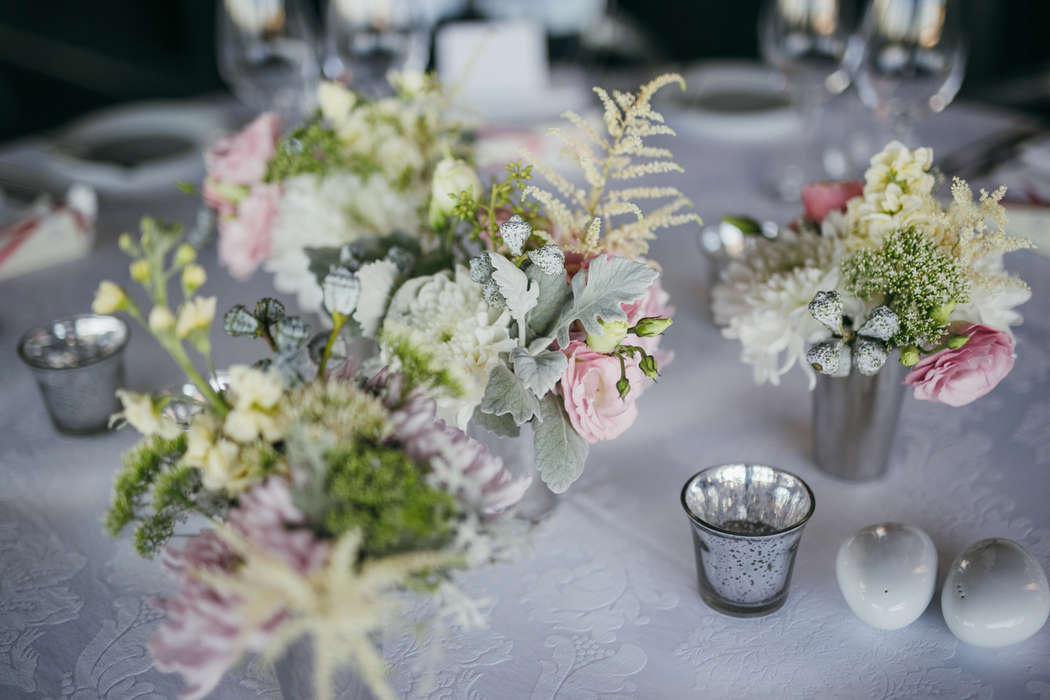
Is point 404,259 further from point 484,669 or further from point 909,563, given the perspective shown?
point 909,563

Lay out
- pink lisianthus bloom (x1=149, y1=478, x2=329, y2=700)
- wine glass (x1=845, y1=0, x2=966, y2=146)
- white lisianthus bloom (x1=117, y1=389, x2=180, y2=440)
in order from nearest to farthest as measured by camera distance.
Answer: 1. pink lisianthus bloom (x1=149, y1=478, x2=329, y2=700)
2. white lisianthus bloom (x1=117, y1=389, x2=180, y2=440)
3. wine glass (x1=845, y1=0, x2=966, y2=146)

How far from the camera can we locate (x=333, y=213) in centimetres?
107

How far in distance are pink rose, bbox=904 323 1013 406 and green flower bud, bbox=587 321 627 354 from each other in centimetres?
28

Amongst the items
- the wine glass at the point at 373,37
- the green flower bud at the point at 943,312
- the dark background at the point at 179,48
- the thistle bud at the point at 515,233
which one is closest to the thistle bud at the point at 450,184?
the thistle bud at the point at 515,233

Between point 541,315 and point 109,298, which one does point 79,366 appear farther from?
point 541,315

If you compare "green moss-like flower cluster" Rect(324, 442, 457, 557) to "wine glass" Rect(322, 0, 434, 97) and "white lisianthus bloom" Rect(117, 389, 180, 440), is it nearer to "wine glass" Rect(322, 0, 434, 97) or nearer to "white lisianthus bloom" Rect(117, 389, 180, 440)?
"white lisianthus bloom" Rect(117, 389, 180, 440)

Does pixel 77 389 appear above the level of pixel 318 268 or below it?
below

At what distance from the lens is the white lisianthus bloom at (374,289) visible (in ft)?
2.72

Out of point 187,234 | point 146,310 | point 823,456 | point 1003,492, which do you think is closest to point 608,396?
point 823,456

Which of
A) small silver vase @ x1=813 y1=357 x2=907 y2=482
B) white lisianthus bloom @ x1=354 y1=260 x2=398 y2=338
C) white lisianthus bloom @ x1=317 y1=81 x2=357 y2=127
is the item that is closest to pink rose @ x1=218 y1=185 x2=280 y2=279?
white lisianthus bloom @ x1=317 y1=81 x2=357 y2=127

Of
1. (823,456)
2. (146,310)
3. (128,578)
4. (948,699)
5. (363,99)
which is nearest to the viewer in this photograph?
(948,699)

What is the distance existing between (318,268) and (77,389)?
1.06ft

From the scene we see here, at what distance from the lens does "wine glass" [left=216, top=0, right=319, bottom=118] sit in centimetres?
161

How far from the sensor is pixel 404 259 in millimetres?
861
